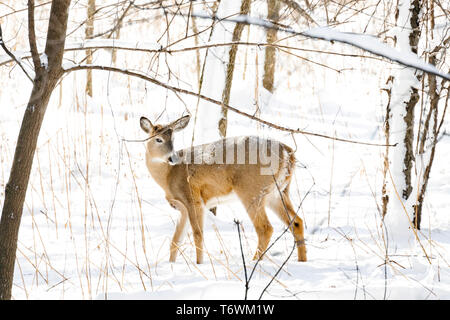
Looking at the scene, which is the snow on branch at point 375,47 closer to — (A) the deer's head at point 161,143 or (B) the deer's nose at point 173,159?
(B) the deer's nose at point 173,159

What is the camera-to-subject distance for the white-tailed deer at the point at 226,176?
5.12m

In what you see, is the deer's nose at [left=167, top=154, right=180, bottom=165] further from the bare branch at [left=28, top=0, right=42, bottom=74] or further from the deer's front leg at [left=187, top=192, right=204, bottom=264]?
the bare branch at [left=28, top=0, right=42, bottom=74]

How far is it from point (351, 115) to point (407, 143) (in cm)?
635

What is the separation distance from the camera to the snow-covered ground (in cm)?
327

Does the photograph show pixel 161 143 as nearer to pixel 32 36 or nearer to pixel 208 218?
pixel 208 218

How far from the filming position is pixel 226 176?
5.36 m

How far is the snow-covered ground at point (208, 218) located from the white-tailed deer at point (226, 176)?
0.23m

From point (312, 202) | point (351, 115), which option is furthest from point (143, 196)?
point (351, 115)

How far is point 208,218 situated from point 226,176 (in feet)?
3.56

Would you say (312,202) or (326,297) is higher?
(312,202)

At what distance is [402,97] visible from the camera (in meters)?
4.82

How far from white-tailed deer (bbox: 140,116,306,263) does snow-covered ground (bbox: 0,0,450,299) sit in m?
0.23

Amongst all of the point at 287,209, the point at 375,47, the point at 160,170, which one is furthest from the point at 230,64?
the point at 375,47
